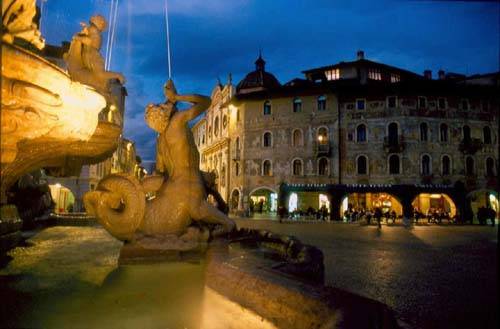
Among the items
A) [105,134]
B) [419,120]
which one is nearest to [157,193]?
[105,134]

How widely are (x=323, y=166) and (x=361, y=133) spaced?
4.51m

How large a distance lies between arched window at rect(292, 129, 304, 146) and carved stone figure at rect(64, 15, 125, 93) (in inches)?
1043

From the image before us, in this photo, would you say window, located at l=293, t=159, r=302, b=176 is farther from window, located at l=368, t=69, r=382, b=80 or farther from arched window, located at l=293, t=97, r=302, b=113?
window, located at l=368, t=69, r=382, b=80

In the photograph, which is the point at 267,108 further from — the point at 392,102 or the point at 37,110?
the point at 37,110

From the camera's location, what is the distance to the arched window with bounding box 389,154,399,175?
28.2m

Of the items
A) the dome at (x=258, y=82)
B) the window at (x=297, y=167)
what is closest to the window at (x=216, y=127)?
the dome at (x=258, y=82)

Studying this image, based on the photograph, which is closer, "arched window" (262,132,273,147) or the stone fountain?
the stone fountain

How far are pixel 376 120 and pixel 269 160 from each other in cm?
1024

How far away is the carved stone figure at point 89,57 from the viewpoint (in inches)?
161

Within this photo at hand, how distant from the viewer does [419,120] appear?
93.3ft

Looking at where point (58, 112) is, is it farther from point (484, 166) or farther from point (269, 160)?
point (484, 166)

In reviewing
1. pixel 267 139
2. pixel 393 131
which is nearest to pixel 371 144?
pixel 393 131

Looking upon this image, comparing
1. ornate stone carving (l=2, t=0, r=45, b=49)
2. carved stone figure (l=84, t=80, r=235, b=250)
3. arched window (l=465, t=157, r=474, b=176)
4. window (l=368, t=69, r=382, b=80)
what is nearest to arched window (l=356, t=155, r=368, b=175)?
arched window (l=465, t=157, r=474, b=176)

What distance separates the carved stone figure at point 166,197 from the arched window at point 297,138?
26057mm
